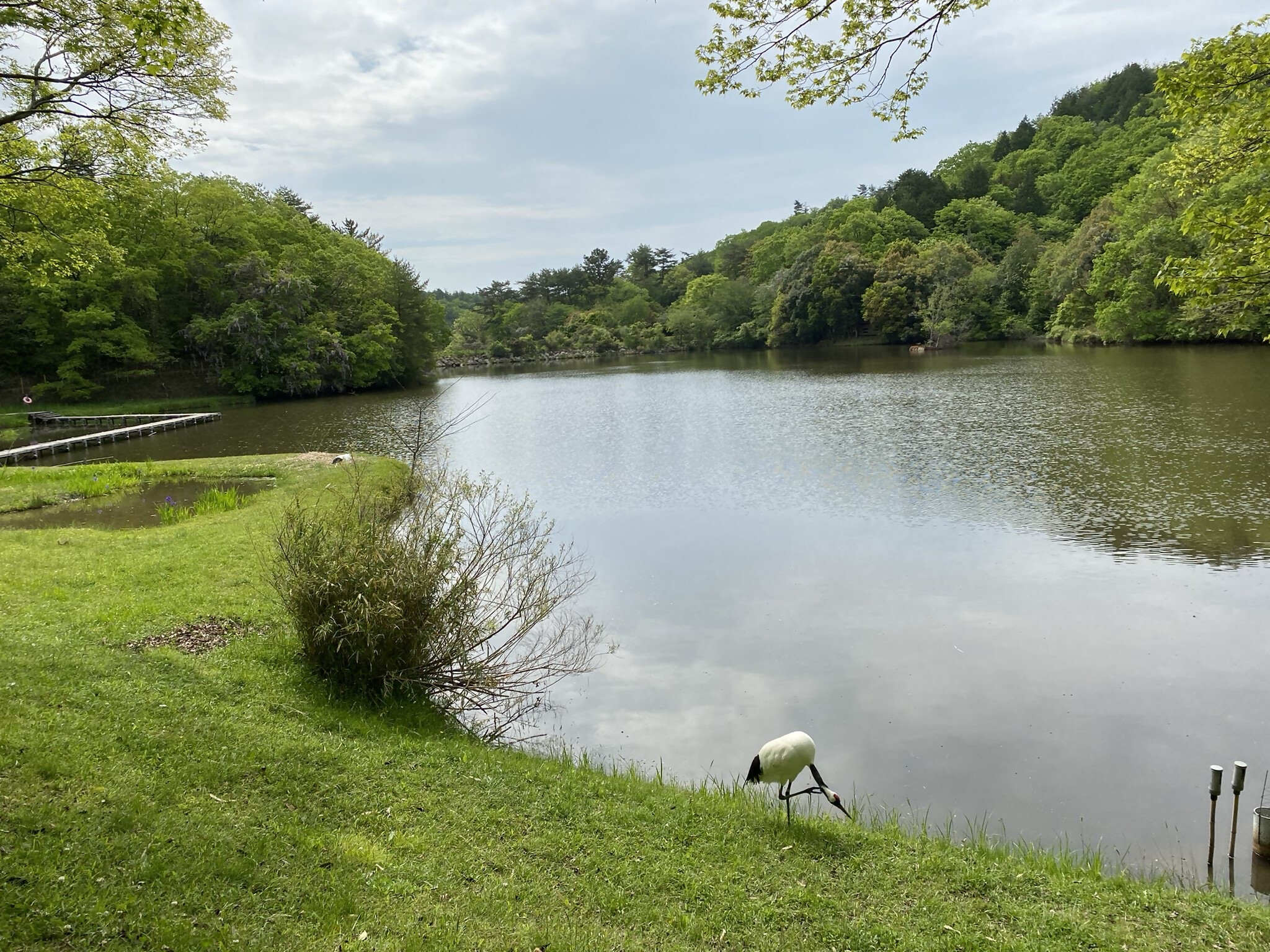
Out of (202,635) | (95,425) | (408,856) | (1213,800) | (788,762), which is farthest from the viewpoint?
(95,425)

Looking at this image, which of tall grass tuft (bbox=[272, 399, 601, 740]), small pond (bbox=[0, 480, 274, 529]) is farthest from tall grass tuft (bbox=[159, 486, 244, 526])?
tall grass tuft (bbox=[272, 399, 601, 740])

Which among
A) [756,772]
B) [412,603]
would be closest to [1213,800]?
[756,772]

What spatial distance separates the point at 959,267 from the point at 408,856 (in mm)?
76566

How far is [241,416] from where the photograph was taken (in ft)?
132

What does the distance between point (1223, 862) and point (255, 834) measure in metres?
6.86

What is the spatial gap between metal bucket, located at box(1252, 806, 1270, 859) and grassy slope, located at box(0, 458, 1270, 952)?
3.73 ft

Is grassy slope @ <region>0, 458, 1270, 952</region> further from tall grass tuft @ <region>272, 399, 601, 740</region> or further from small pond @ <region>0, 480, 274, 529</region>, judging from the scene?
small pond @ <region>0, 480, 274, 529</region>

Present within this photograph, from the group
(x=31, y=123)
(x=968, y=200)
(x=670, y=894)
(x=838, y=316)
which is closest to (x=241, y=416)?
(x=31, y=123)

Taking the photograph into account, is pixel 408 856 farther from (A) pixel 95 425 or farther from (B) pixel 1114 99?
(B) pixel 1114 99

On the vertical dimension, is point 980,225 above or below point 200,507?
above

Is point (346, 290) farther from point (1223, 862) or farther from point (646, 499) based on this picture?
point (1223, 862)

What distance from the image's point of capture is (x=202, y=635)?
8688 millimetres

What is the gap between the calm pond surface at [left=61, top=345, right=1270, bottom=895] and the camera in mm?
7074

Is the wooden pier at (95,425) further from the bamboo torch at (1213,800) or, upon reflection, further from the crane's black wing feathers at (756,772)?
the bamboo torch at (1213,800)
